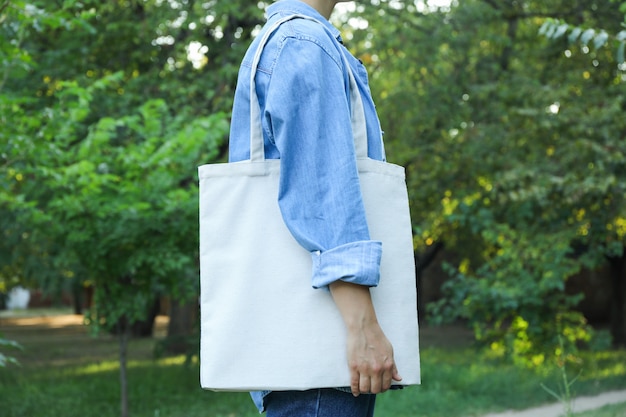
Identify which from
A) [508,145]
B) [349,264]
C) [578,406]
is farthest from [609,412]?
[349,264]

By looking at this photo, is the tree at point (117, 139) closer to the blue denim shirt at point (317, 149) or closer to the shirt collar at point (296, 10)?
the shirt collar at point (296, 10)

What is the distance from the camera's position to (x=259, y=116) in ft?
5.93

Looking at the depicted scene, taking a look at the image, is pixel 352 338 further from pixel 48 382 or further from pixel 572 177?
pixel 48 382

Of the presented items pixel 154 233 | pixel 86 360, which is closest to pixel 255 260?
pixel 154 233

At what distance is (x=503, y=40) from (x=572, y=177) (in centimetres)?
292

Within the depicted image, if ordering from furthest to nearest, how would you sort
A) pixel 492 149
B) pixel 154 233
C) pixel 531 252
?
pixel 492 149 < pixel 531 252 < pixel 154 233

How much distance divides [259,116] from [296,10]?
0.81 ft

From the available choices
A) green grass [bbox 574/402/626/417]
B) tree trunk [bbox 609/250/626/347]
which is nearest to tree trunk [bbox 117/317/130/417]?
green grass [bbox 574/402/626/417]

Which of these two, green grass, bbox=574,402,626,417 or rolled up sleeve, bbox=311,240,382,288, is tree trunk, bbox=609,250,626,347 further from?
rolled up sleeve, bbox=311,240,382,288

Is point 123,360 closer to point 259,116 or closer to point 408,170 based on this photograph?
point 408,170

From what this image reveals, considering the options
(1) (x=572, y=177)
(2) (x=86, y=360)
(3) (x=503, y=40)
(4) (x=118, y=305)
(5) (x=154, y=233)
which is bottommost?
(2) (x=86, y=360)

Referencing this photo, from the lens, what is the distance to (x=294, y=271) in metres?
1.71

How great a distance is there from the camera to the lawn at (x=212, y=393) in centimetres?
946

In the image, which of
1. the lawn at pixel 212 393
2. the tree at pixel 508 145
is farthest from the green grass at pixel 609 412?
the tree at pixel 508 145
